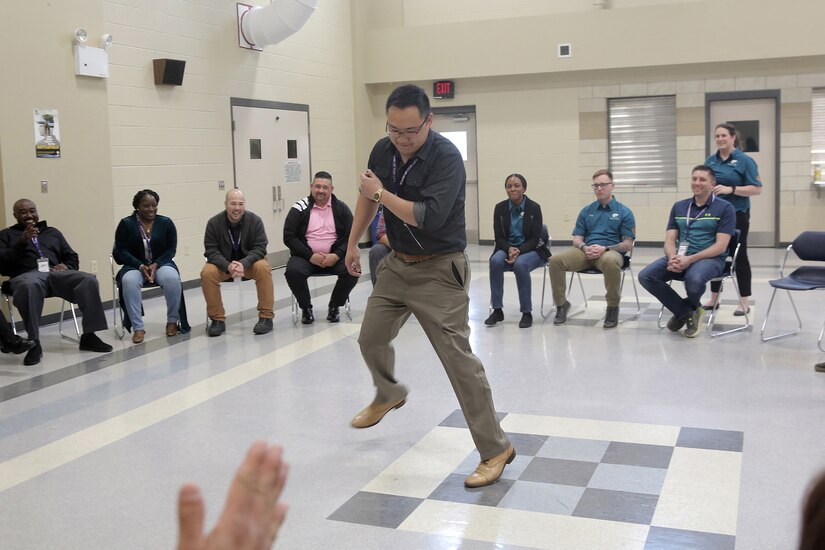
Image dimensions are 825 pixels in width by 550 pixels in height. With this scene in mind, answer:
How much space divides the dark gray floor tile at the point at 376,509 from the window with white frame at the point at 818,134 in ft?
29.0

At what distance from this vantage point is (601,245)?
6.38 metres

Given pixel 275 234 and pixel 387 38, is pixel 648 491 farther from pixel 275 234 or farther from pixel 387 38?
pixel 387 38

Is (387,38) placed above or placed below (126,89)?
above

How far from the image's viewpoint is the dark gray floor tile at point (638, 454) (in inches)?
134

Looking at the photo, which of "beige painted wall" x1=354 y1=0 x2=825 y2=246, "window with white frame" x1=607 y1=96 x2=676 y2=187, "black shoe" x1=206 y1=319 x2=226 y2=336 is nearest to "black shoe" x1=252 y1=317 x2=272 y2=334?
"black shoe" x1=206 y1=319 x2=226 y2=336

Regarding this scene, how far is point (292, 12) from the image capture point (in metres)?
9.05

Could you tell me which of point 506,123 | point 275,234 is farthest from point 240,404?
point 506,123

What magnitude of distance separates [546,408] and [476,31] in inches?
311

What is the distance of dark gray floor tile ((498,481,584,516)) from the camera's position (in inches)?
118

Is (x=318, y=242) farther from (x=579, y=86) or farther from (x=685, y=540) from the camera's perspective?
(x=579, y=86)

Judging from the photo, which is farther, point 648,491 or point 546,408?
point 546,408

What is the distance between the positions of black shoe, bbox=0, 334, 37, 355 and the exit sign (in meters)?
7.37

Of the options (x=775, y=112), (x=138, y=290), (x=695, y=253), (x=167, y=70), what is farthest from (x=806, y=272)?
(x=167, y=70)

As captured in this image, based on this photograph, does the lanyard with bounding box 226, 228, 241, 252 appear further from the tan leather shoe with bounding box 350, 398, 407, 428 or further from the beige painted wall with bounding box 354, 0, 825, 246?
the beige painted wall with bounding box 354, 0, 825, 246
